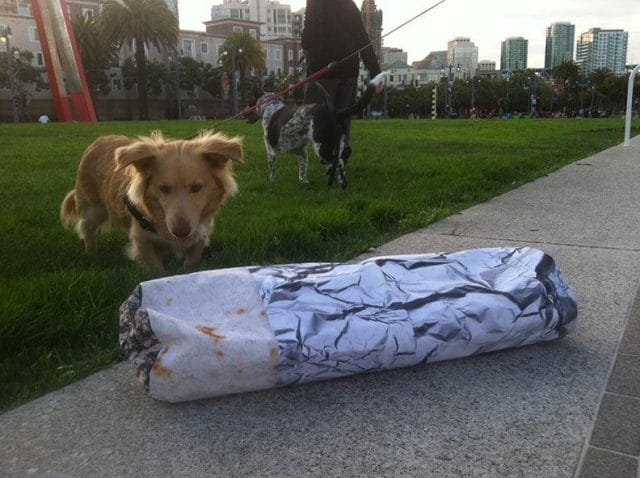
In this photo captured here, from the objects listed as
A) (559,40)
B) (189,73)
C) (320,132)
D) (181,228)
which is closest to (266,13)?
(559,40)

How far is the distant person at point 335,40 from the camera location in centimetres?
712

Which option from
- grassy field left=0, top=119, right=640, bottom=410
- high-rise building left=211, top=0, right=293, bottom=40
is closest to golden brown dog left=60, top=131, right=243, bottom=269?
grassy field left=0, top=119, right=640, bottom=410

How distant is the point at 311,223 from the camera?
457 cm

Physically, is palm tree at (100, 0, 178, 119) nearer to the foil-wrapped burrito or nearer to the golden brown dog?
the golden brown dog

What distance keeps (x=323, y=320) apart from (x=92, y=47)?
6728 centimetres

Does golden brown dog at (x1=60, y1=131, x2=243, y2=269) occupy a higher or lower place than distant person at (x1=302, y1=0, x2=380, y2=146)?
lower

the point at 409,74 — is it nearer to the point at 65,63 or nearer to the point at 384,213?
the point at 65,63

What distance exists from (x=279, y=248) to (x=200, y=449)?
236 centimetres

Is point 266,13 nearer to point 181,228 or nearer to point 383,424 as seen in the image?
point 181,228

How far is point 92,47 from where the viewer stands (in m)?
61.6

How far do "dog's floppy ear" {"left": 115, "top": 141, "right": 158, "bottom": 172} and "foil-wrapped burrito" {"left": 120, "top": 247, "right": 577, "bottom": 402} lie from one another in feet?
4.35

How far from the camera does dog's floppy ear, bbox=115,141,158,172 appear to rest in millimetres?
3305

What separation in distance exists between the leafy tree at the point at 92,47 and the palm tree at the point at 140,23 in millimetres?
2277

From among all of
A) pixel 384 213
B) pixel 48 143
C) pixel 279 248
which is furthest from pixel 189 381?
pixel 48 143
